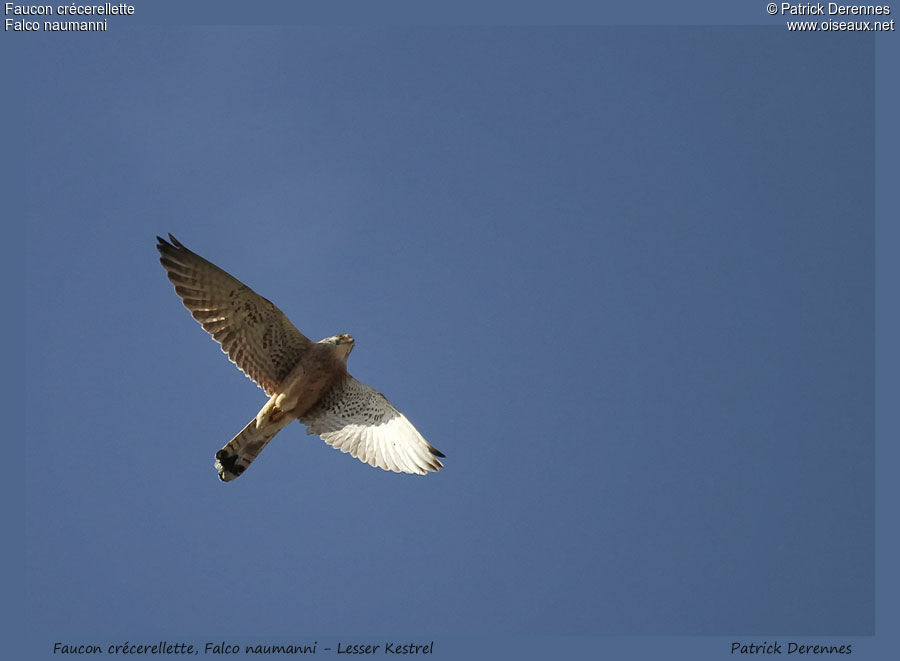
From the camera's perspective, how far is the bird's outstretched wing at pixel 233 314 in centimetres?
1102

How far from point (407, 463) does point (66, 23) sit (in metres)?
7.13

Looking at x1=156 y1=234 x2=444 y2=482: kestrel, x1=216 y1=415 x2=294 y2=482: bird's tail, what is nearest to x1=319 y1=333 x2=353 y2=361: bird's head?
x1=156 y1=234 x2=444 y2=482: kestrel

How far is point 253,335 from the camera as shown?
11258mm

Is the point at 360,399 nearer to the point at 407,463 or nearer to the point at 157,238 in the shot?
the point at 407,463

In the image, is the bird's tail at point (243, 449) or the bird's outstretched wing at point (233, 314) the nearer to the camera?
the bird's tail at point (243, 449)

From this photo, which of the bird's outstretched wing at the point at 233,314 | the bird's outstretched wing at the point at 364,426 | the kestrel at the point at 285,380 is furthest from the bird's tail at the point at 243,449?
the bird's outstretched wing at the point at 364,426

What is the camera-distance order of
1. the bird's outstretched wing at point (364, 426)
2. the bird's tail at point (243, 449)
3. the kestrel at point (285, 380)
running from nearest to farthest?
the bird's tail at point (243, 449) → the kestrel at point (285, 380) → the bird's outstretched wing at point (364, 426)

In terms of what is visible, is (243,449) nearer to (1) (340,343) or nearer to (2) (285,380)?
(2) (285,380)

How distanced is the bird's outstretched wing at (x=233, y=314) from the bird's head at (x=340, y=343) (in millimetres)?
267

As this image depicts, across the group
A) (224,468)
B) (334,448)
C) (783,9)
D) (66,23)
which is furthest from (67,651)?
(783,9)

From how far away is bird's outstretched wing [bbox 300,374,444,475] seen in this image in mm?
11602

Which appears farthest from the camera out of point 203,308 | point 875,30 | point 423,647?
point 875,30

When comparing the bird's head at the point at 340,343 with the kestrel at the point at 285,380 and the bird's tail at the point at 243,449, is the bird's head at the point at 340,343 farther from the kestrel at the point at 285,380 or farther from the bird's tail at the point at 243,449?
the bird's tail at the point at 243,449

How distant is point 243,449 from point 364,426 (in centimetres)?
166
